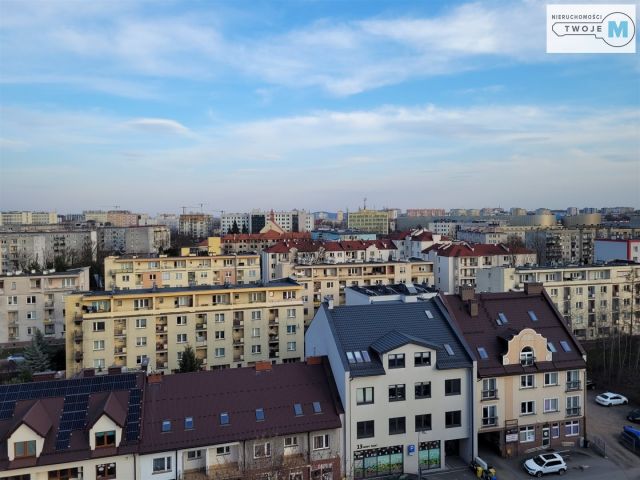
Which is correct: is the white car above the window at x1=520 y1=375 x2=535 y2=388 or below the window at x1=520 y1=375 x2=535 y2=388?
below

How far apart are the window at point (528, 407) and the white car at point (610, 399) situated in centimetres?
923

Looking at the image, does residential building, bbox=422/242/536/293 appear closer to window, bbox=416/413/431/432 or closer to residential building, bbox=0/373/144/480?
window, bbox=416/413/431/432

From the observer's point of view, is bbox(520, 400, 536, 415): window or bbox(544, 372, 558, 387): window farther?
bbox(544, 372, 558, 387): window

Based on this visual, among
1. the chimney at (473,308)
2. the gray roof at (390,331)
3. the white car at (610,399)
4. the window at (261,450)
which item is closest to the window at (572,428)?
the gray roof at (390,331)

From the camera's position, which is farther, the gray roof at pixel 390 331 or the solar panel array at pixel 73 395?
the gray roof at pixel 390 331

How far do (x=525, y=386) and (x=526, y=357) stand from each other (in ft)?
4.54

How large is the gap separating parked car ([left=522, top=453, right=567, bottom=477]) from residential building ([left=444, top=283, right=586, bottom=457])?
1.60 metres

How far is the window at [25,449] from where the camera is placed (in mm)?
18484

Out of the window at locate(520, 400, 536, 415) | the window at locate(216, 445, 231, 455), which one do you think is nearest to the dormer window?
the window at locate(520, 400, 536, 415)

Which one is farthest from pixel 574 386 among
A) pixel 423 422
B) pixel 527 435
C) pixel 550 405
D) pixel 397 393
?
pixel 397 393

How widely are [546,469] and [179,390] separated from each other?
53.6ft

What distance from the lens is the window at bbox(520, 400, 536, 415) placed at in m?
25.1

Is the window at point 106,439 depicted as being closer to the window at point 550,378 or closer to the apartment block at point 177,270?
the window at point 550,378

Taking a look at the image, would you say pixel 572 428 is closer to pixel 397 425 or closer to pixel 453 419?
pixel 453 419
